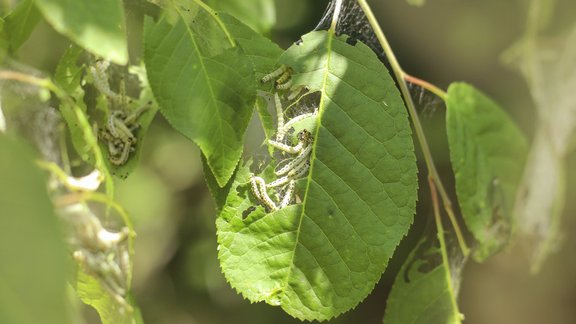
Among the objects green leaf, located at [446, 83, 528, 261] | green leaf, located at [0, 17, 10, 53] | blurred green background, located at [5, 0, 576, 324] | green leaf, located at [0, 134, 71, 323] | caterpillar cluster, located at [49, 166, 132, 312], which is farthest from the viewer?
blurred green background, located at [5, 0, 576, 324]

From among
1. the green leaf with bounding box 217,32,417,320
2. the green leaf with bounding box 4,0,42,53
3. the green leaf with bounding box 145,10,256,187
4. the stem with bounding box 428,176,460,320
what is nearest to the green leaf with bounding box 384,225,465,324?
the stem with bounding box 428,176,460,320

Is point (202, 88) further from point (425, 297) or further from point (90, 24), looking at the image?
point (425, 297)

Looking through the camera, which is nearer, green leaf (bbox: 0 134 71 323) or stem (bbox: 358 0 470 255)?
green leaf (bbox: 0 134 71 323)

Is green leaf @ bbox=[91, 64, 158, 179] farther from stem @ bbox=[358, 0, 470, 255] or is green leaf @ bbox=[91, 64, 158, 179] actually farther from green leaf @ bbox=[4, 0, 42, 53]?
stem @ bbox=[358, 0, 470, 255]

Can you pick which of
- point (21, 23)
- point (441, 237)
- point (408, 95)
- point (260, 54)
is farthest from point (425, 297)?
point (21, 23)

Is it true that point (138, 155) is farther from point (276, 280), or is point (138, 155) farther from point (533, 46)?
point (533, 46)

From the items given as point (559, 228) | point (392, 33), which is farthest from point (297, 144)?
point (559, 228)
